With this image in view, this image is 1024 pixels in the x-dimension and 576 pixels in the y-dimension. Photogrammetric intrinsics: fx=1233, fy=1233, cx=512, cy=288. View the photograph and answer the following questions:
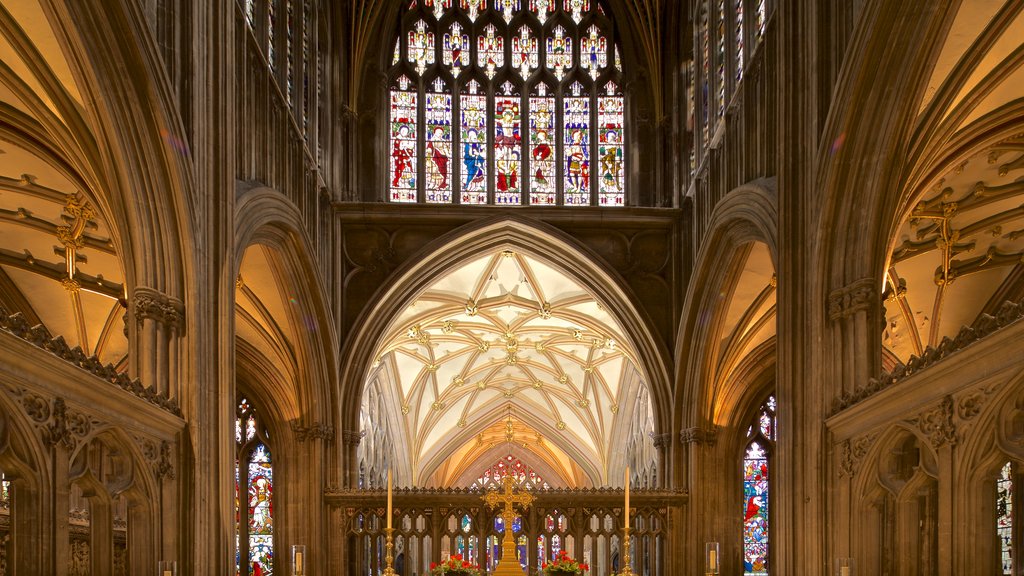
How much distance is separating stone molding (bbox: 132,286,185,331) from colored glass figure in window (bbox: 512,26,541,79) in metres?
13.4

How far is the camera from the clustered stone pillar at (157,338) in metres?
10.8

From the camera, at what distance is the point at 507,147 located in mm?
22953

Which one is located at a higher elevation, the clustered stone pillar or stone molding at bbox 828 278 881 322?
stone molding at bbox 828 278 881 322

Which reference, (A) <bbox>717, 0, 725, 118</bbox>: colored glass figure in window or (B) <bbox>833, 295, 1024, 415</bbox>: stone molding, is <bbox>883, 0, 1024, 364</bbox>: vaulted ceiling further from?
(A) <bbox>717, 0, 725, 118</bbox>: colored glass figure in window

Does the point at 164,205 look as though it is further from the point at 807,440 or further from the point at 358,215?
the point at 358,215

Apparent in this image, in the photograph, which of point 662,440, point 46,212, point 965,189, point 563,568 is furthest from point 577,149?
point 563,568

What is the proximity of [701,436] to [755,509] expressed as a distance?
3.42 meters

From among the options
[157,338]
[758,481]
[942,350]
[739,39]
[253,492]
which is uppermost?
[739,39]

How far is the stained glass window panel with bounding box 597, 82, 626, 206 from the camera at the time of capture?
2278 cm

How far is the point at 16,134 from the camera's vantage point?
1413cm

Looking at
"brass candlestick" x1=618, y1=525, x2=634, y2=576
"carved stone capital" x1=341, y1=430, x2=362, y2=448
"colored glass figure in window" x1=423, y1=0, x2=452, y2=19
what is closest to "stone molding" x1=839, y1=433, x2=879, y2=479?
"brass candlestick" x1=618, y1=525, x2=634, y2=576

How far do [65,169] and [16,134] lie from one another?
2.19ft

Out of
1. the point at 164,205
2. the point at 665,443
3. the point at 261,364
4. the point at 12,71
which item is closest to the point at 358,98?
the point at 261,364

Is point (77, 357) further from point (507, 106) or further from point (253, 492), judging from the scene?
point (507, 106)
